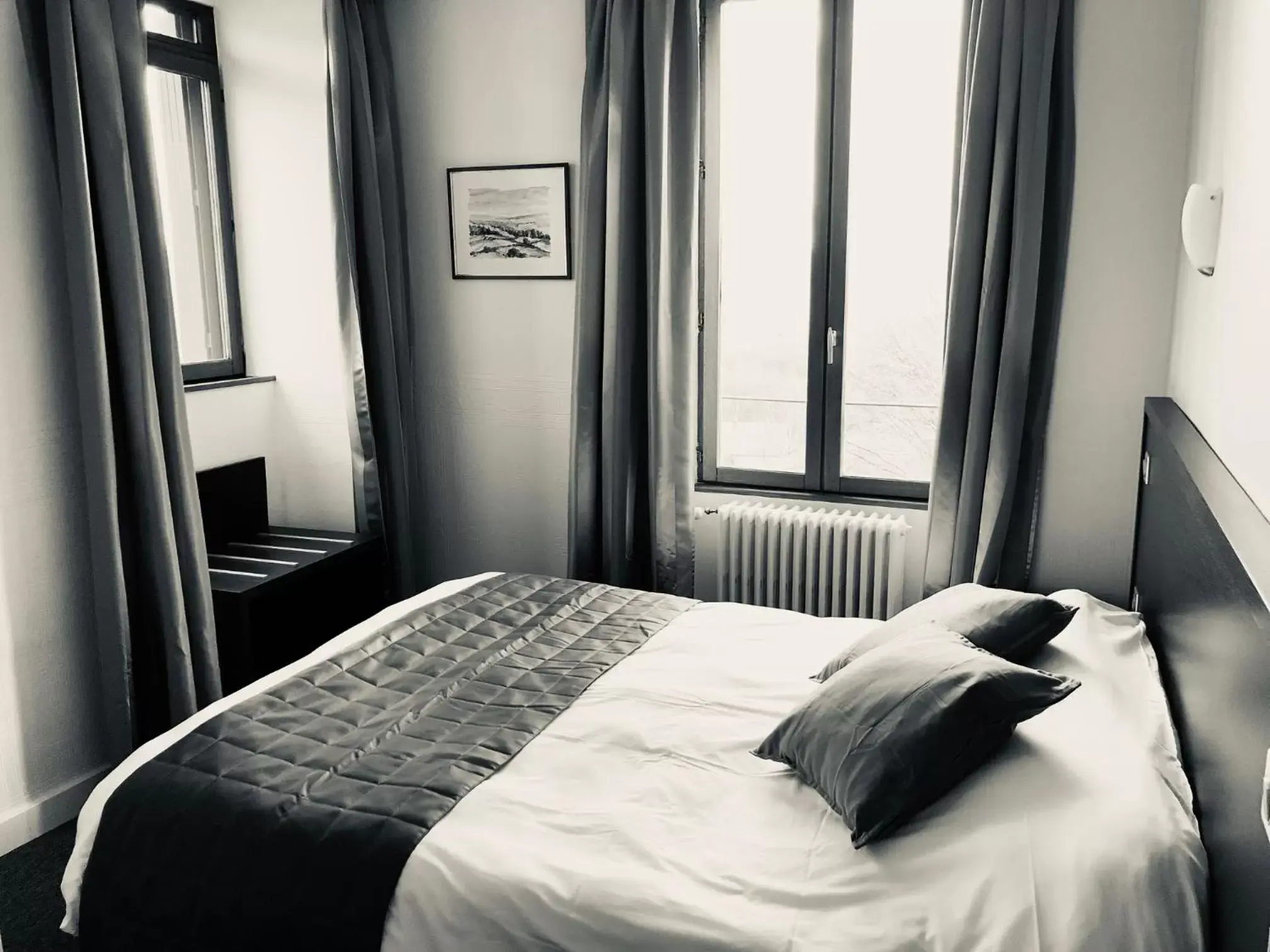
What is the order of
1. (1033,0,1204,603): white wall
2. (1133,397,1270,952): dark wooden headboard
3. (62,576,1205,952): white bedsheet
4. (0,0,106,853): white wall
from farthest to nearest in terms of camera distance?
1. (1033,0,1204,603): white wall
2. (0,0,106,853): white wall
3. (62,576,1205,952): white bedsheet
4. (1133,397,1270,952): dark wooden headboard

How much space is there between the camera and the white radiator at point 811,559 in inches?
128

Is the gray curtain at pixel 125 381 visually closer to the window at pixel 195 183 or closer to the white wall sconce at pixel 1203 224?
the window at pixel 195 183

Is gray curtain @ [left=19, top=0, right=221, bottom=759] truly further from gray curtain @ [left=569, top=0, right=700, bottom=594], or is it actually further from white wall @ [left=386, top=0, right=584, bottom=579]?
gray curtain @ [left=569, top=0, right=700, bottom=594]

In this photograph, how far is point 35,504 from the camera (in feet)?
8.95

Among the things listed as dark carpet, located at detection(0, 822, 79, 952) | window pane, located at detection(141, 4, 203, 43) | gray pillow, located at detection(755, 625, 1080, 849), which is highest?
window pane, located at detection(141, 4, 203, 43)

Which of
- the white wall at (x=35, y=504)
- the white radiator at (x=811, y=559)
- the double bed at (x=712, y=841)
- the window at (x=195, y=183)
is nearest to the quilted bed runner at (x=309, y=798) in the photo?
the double bed at (x=712, y=841)

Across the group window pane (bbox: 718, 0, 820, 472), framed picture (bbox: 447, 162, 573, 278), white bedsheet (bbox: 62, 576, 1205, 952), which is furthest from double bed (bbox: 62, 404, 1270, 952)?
framed picture (bbox: 447, 162, 573, 278)

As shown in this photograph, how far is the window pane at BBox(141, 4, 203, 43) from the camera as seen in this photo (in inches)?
138

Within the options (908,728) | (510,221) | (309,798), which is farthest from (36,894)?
(510,221)

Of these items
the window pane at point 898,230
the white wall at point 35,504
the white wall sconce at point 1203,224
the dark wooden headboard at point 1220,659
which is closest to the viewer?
the dark wooden headboard at point 1220,659

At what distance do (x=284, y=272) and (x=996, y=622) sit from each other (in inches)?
116

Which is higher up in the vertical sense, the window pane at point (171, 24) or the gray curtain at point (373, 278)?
the window pane at point (171, 24)

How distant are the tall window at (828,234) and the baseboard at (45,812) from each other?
87.4 inches

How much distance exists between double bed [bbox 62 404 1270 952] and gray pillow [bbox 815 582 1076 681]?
0.23 ft
